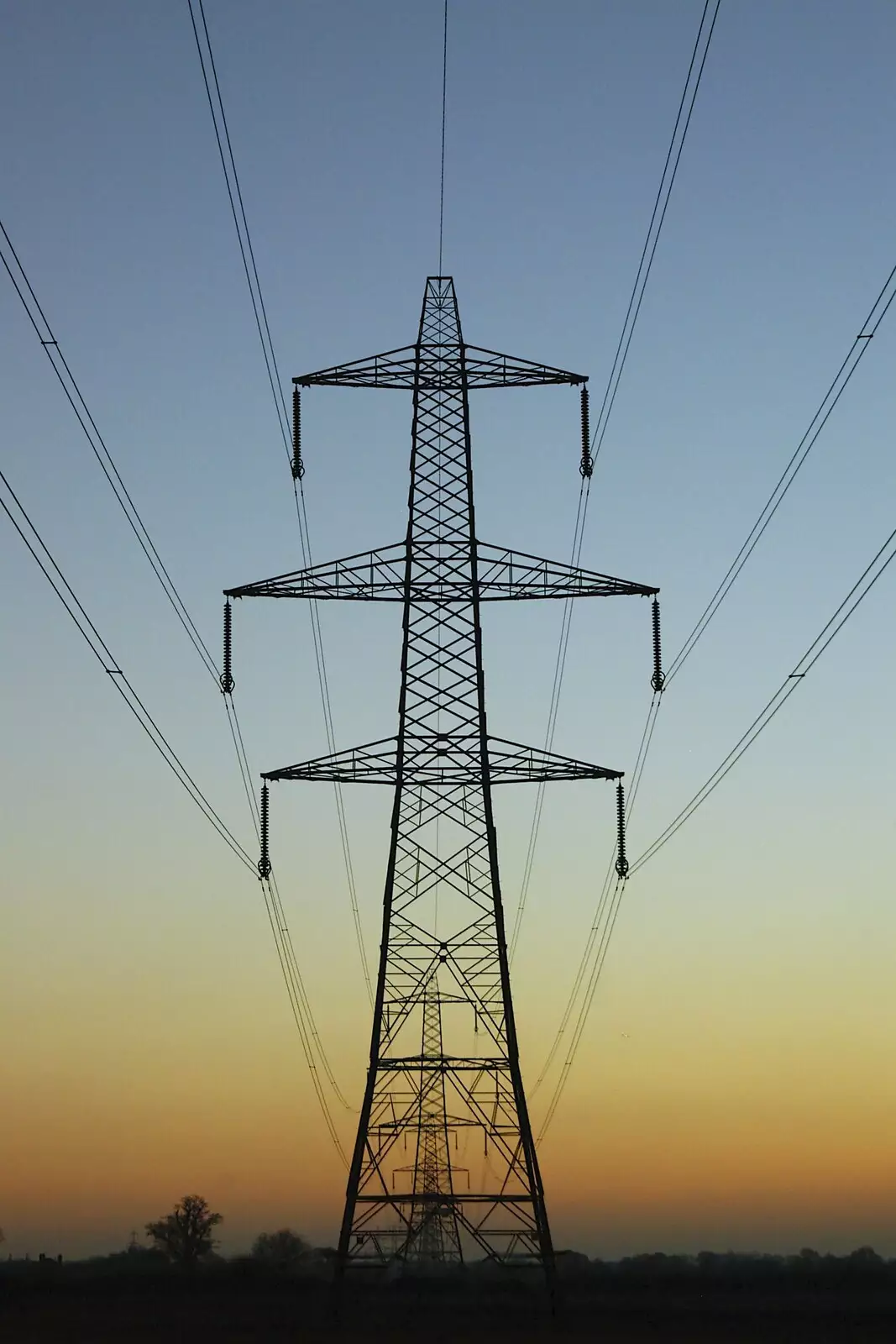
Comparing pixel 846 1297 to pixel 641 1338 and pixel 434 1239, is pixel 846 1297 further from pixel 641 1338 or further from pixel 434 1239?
pixel 641 1338

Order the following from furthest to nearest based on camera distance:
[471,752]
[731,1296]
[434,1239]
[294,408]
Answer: [731,1296] → [434,1239] → [294,408] → [471,752]

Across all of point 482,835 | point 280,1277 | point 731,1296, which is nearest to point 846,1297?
point 731,1296

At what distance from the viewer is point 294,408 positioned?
43344 millimetres

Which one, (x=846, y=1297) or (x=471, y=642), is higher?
(x=471, y=642)

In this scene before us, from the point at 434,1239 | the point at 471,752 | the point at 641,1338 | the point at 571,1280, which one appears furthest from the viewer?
the point at 571,1280

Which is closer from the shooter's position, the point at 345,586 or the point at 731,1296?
the point at 345,586

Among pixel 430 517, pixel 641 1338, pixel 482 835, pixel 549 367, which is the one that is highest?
pixel 549 367

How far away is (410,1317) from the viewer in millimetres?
41125

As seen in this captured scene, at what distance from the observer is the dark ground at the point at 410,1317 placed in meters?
37.2

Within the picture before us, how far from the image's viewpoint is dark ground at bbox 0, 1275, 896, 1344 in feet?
122

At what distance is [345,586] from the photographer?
39094mm

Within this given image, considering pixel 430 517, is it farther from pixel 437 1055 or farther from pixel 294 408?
pixel 437 1055

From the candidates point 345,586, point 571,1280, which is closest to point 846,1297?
point 571,1280

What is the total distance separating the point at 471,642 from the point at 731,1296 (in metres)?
30.1
